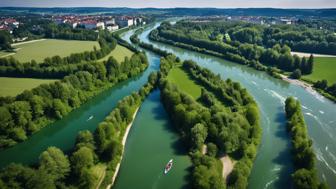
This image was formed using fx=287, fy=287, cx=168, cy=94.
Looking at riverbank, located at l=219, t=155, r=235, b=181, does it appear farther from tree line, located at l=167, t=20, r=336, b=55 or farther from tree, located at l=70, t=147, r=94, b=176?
tree line, located at l=167, t=20, r=336, b=55

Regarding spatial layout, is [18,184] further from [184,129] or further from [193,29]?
[193,29]

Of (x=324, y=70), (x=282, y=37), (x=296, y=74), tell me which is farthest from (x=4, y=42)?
(x=282, y=37)

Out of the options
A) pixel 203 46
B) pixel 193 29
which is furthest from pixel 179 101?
pixel 193 29

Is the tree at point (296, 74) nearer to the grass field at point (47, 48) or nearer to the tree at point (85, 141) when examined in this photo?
the tree at point (85, 141)

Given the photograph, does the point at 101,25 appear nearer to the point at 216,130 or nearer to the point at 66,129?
the point at 66,129

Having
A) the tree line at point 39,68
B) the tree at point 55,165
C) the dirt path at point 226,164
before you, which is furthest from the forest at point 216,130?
the tree line at point 39,68
